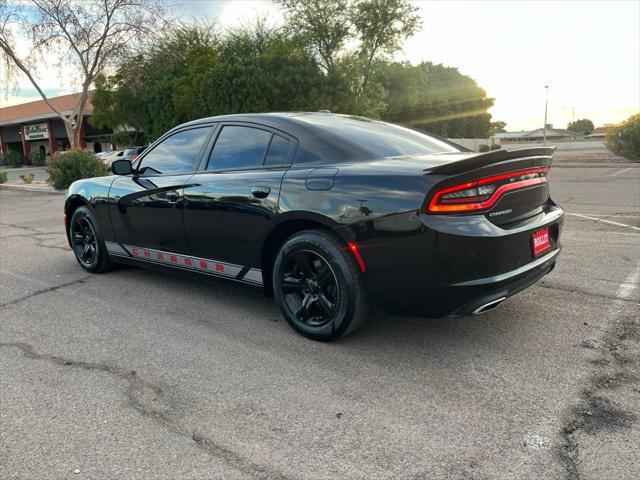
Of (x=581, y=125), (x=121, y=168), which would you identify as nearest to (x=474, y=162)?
(x=121, y=168)

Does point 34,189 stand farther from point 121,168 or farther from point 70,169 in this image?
point 121,168

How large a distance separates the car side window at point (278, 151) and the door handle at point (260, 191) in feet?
0.75

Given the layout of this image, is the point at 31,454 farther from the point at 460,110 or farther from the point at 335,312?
the point at 460,110

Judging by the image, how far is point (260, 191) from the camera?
3.64 metres

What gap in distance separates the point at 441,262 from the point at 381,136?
4.50 feet

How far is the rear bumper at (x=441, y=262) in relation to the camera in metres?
2.89

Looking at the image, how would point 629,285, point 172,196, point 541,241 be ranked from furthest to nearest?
point 629,285
point 172,196
point 541,241

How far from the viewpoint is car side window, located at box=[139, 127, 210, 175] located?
4363 millimetres

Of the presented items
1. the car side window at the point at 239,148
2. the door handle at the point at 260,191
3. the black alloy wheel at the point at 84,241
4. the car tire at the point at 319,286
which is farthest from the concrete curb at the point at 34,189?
the car tire at the point at 319,286

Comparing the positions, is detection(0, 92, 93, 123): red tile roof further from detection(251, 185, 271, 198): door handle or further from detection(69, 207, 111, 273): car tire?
detection(251, 185, 271, 198): door handle

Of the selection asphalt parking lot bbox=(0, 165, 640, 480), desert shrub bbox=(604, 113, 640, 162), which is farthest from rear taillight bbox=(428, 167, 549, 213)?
desert shrub bbox=(604, 113, 640, 162)

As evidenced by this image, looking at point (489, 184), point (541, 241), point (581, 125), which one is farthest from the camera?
point (581, 125)

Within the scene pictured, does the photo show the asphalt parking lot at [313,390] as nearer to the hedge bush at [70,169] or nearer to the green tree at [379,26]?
the hedge bush at [70,169]

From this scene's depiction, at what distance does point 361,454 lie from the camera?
90.0 inches
